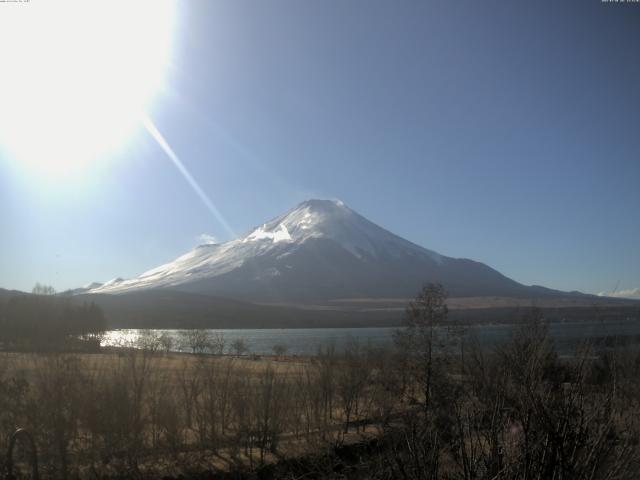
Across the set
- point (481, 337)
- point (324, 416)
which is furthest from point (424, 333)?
point (481, 337)

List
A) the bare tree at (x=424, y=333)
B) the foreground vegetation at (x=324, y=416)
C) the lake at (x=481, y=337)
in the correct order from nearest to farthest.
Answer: the foreground vegetation at (x=324, y=416), the lake at (x=481, y=337), the bare tree at (x=424, y=333)

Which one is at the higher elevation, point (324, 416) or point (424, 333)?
point (424, 333)

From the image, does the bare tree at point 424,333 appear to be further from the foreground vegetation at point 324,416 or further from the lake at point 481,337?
the lake at point 481,337

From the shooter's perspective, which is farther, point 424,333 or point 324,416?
point 424,333

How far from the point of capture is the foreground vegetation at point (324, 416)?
404 cm

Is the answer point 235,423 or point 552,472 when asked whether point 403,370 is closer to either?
point 235,423

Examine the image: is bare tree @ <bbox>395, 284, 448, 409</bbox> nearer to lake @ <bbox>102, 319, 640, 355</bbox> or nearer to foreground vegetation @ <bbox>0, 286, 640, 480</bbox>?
foreground vegetation @ <bbox>0, 286, 640, 480</bbox>

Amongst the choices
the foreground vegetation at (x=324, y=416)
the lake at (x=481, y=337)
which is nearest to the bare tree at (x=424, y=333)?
the foreground vegetation at (x=324, y=416)

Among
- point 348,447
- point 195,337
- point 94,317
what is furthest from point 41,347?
point 195,337

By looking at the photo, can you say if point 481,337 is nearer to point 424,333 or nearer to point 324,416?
point 424,333

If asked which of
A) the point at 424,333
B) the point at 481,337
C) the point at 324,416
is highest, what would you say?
the point at 424,333

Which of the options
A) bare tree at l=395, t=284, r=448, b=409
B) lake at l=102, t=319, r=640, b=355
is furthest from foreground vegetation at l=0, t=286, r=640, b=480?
lake at l=102, t=319, r=640, b=355

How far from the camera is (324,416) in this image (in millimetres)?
20672

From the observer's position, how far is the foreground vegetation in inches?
159
